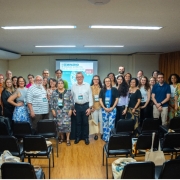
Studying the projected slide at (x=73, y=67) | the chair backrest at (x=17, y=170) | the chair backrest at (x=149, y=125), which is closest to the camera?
the chair backrest at (x=17, y=170)

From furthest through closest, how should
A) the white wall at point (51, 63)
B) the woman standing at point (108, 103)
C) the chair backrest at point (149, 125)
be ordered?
the white wall at point (51, 63) → the woman standing at point (108, 103) → the chair backrest at point (149, 125)

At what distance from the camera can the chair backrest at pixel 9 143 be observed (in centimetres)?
265

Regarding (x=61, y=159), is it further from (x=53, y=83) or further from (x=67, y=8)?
(x=67, y=8)

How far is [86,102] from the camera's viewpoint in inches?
171

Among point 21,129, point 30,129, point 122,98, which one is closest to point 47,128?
point 30,129

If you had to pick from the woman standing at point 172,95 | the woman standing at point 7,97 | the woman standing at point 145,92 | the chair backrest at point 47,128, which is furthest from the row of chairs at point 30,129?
the woman standing at point 172,95

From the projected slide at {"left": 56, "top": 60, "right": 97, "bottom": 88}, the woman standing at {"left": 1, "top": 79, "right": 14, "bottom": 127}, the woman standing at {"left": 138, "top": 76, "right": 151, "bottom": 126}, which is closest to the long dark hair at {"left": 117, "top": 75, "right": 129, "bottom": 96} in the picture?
the woman standing at {"left": 138, "top": 76, "right": 151, "bottom": 126}

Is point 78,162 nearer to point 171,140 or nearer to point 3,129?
point 3,129

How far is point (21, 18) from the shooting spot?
2854 mm

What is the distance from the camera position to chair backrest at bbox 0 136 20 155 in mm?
2646

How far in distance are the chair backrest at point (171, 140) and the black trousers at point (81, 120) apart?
6.15ft

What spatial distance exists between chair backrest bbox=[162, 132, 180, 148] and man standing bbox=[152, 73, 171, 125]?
163cm

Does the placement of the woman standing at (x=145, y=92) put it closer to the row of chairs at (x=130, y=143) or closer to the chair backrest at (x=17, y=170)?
the row of chairs at (x=130, y=143)

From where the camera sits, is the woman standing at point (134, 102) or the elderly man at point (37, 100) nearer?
the elderly man at point (37, 100)
